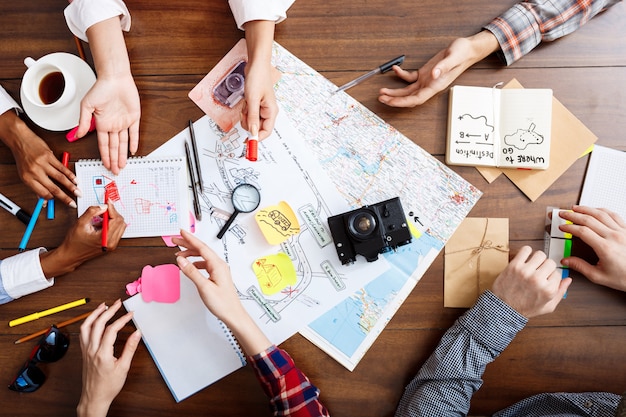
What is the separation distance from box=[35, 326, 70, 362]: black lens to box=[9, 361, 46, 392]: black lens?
3 cm

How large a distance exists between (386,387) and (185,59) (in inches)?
37.9

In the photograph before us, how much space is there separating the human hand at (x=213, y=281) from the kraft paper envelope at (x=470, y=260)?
0.51 meters

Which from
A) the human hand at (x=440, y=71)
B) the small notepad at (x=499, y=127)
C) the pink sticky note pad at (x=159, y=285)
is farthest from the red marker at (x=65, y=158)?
the small notepad at (x=499, y=127)

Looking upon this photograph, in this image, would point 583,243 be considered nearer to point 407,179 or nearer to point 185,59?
point 407,179

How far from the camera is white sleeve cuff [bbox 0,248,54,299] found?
113cm

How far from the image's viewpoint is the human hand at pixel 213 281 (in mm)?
1036

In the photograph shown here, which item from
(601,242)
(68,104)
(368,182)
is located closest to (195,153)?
(68,104)

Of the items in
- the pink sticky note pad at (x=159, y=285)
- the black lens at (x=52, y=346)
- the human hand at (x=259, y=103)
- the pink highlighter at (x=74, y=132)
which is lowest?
the black lens at (x=52, y=346)

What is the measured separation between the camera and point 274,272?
1.15 meters

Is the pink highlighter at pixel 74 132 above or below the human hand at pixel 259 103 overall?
below

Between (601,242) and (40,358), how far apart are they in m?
1.36

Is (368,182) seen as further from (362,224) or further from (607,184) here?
(607,184)

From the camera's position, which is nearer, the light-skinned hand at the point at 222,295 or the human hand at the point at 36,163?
the light-skinned hand at the point at 222,295

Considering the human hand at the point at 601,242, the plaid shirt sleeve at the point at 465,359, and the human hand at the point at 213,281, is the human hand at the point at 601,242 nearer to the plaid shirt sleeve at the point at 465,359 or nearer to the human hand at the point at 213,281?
the plaid shirt sleeve at the point at 465,359
